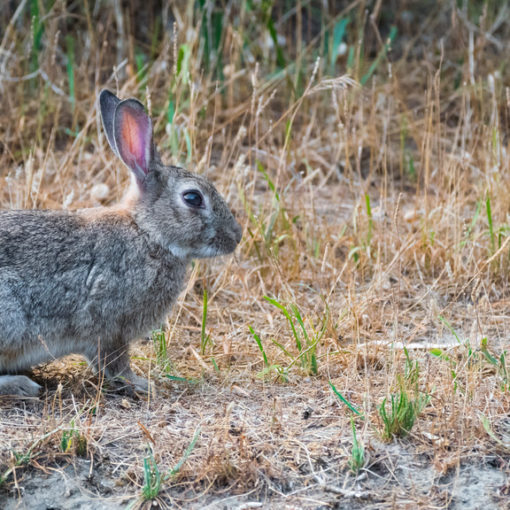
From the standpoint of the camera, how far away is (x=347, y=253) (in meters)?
5.11

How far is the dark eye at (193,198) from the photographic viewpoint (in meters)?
3.88

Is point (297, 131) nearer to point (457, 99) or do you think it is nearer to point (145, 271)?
point (457, 99)

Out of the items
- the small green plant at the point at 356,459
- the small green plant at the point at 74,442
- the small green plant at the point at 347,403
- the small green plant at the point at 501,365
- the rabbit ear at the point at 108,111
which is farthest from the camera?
the rabbit ear at the point at 108,111

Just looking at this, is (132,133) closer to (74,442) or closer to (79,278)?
(79,278)

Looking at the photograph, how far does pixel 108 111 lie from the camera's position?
3.89 meters

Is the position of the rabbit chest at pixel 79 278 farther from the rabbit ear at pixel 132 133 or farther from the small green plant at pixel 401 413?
the small green plant at pixel 401 413

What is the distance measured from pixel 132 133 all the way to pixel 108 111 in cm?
17

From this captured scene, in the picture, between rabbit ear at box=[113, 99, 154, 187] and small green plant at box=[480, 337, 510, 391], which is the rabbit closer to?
rabbit ear at box=[113, 99, 154, 187]

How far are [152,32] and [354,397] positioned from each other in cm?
459

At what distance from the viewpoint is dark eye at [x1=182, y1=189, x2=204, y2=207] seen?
3877mm

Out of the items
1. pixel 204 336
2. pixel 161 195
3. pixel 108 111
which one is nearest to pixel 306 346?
pixel 204 336

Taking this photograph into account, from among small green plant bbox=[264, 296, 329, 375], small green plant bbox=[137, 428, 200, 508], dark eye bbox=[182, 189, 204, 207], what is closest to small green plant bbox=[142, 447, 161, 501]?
small green plant bbox=[137, 428, 200, 508]

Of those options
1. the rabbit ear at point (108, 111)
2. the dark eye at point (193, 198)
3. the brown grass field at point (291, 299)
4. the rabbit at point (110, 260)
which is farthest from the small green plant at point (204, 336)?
the rabbit ear at point (108, 111)

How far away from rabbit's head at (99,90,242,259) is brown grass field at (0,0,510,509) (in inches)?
16.1
